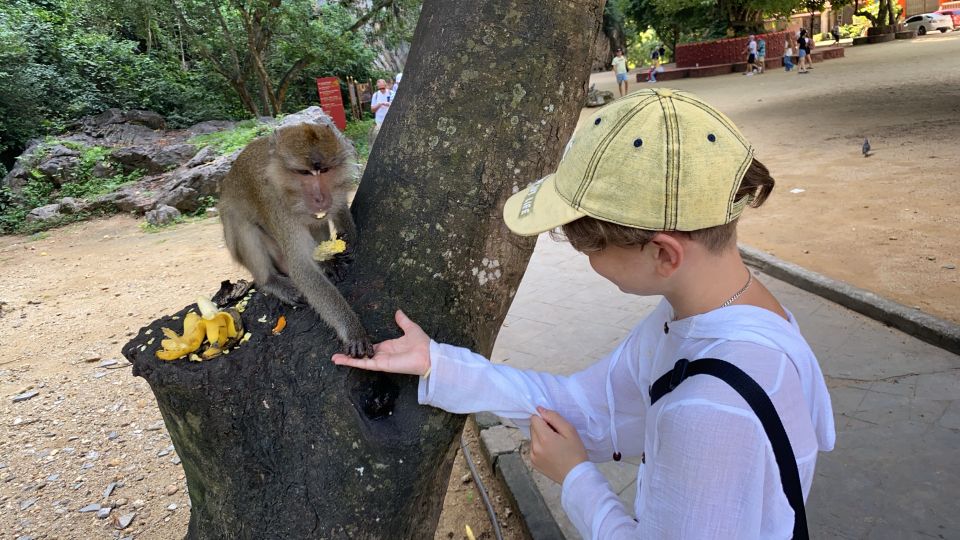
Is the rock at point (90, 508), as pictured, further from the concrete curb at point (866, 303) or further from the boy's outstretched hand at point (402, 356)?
the concrete curb at point (866, 303)

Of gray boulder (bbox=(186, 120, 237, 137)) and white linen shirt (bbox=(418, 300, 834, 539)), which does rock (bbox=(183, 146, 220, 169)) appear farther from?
white linen shirt (bbox=(418, 300, 834, 539))

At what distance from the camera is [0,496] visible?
3.37 meters

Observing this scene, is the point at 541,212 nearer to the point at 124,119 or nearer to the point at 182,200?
the point at 182,200

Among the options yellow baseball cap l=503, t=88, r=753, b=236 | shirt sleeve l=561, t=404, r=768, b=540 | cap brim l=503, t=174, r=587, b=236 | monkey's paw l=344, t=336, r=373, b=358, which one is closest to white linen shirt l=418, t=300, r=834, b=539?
shirt sleeve l=561, t=404, r=768, b=540

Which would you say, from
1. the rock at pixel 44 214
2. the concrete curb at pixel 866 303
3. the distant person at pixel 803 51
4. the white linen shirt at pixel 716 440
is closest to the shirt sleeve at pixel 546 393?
the white linen shirt at pixel 716 440

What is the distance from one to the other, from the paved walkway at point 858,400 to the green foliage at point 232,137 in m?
10.3

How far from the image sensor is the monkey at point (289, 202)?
2.41 metres

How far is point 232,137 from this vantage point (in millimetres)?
14758

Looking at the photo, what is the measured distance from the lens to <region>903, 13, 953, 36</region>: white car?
29438 millimetres

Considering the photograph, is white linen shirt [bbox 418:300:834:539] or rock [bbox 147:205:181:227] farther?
rock [bbox 147:205:181:227]

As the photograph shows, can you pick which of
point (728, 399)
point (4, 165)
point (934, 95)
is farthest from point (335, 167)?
point (4, 165)

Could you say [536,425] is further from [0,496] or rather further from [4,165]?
[4,165]

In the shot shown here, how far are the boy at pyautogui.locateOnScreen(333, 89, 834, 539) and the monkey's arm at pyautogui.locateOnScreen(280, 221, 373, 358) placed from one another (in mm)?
545

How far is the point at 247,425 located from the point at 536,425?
755 mm
